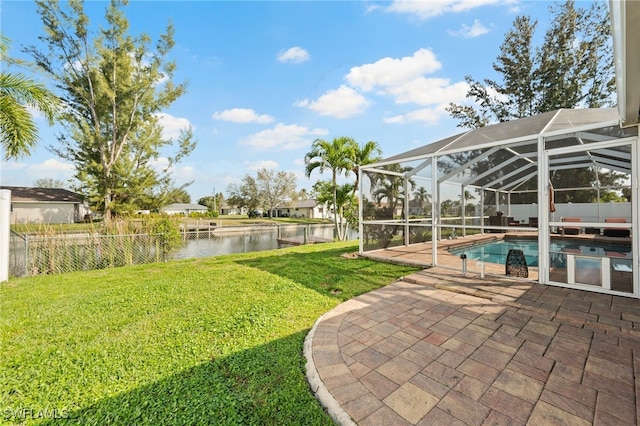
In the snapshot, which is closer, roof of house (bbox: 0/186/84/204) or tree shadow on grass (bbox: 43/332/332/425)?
tree shadow on grass (bbox: 43/332/332/425)

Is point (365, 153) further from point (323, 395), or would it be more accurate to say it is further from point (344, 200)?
point (323, 395)

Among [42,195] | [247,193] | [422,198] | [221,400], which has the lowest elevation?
[221,400]

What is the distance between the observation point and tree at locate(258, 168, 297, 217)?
47906 mm

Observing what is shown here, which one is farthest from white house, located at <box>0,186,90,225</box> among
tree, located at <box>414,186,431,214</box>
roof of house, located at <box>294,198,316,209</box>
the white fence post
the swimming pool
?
roof of house, located at <box>294,198,316,209</box>

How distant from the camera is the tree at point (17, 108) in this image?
19.8 feet

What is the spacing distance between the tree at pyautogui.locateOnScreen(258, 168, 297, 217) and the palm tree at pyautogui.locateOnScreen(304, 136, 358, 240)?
3496 cm

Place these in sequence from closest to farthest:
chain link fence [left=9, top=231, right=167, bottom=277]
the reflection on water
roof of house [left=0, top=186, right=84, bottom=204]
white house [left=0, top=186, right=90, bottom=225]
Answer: chain link fence [left=9, top=231, right=167, bottom=277]
the reflection on water
white house [left=0, top=186, right=90, bottom=225]
roof of house [left=0, top=186, right=84, bottom=204]

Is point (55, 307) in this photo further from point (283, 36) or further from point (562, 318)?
point (283, 36)

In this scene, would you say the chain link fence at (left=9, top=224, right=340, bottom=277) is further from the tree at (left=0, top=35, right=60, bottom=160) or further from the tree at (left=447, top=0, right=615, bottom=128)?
the tree at (left=447, top=0, right=615, bottom=128)

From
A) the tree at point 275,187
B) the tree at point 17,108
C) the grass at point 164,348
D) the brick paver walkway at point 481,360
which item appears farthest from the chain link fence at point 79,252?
the tree at point 275,187

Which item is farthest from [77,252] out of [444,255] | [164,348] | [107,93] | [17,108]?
[107,93]

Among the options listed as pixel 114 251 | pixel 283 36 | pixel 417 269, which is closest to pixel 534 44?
pixel 283 36

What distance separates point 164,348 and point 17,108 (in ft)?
23.8

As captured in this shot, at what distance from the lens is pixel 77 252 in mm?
7359
